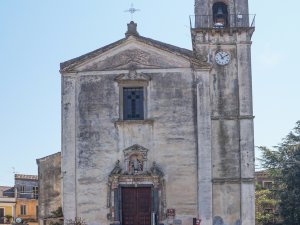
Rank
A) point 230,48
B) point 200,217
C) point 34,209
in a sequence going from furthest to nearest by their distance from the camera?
point 34,209
point 230,48
point 200,217

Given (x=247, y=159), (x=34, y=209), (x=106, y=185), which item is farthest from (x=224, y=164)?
(x=34, y=209)

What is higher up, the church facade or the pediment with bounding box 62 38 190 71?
the pediment with bounding box 62 38 190 71

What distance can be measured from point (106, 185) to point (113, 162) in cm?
90

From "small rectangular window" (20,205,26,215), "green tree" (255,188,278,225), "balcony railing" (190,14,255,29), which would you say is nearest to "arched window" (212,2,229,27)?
"balcony railing" (190,14,255,29)

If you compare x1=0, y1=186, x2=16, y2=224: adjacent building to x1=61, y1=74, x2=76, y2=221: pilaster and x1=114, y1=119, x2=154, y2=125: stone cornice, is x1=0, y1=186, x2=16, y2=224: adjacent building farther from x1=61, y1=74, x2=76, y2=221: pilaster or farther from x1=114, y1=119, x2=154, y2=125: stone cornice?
x1=114, y1=119, x2=154, y2=125: stone cornice

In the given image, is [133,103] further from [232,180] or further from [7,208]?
[7,208]

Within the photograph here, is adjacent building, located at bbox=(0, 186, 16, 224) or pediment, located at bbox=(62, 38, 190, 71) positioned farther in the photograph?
adjacent building, located at bbox=(0, 186, 16, 224)

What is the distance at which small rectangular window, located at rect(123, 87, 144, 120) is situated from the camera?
2522cm

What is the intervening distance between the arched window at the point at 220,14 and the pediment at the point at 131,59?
300 cm

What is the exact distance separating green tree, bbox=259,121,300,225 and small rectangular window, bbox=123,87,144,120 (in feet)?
31.1

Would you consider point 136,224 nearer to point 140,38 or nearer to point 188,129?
point 188,129

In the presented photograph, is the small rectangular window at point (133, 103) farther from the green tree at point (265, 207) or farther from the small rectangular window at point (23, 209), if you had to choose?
the small rectangular window at point (23, 209)

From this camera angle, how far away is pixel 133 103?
25.3 m

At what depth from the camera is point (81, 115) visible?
25.4m
